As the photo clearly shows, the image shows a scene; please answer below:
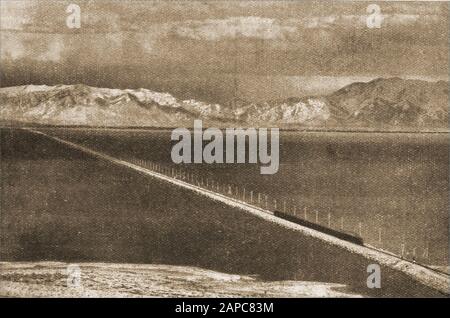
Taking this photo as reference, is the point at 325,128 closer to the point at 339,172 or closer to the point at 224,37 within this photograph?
the point at 339,172

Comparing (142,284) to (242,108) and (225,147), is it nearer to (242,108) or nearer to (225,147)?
(225,147)

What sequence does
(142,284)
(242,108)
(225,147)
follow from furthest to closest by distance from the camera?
1. (242,108)
2. (225,147)
3. (142,284)

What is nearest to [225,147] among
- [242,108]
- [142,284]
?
[242,108]

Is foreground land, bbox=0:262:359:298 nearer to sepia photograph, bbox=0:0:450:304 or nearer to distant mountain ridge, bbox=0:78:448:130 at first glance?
sepia photograph, bbox=0:0:450:304

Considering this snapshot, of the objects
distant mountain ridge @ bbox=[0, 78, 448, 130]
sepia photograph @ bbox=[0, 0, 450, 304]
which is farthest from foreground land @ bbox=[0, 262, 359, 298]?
distant mountain ridge @ bbox=[0, 78, 448, 130]

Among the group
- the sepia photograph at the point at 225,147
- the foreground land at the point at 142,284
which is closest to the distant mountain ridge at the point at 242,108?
the sepia photograph at the point at 225,147
